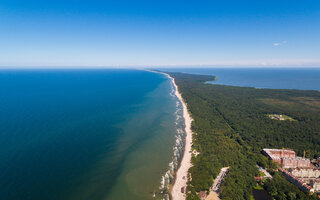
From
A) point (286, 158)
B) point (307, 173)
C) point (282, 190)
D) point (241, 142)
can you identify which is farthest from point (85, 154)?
point (307, 173)

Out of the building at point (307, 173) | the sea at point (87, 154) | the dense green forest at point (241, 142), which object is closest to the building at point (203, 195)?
the dense green forest at point (241, 142)

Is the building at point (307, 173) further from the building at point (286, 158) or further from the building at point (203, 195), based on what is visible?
the building at point (203, 195)

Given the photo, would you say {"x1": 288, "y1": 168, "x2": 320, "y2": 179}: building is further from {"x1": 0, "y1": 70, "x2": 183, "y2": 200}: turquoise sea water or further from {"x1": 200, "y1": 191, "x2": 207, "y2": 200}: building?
{"x1": 0, "y1": 70, "x2": 183, "y2": 200}: turquoise sea water

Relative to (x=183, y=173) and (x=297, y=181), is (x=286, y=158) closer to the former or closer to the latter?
(x=297, y=181)

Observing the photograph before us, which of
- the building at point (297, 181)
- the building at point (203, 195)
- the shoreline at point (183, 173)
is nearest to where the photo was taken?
the building at point (203, 195)

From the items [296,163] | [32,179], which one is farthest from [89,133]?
[296,163]

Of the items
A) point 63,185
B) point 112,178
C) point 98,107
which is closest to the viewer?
point 63,185

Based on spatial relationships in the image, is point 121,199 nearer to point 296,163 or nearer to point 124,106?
point 296,163

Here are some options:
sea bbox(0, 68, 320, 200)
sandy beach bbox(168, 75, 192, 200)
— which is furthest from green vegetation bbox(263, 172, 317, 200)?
sea bbox(0, 68, 320, 200)
